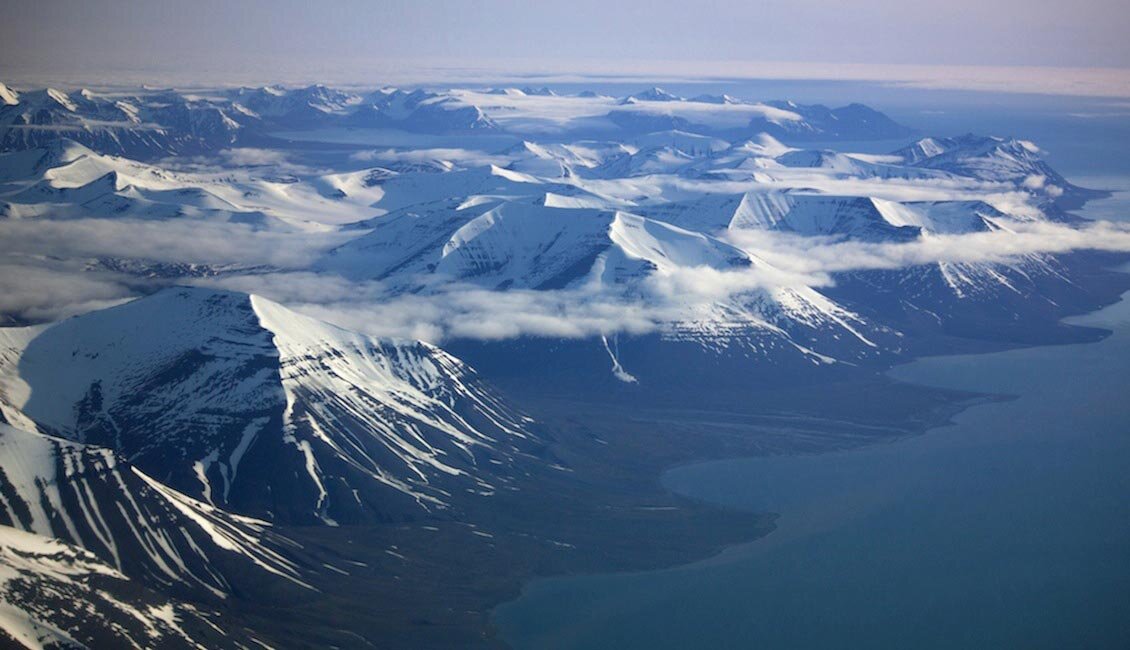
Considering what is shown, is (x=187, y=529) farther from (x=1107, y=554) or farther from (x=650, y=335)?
(x=650, y=335)

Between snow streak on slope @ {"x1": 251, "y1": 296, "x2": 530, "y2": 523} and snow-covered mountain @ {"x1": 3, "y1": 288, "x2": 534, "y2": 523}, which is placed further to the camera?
snow streak on slope @ {"x1": 251, "y1": 296, "x2": 530, "y2": 523}


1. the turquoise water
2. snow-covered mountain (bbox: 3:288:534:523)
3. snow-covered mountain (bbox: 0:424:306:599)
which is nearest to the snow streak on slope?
snow-covered mountain (bbox: 3:288:534:523)

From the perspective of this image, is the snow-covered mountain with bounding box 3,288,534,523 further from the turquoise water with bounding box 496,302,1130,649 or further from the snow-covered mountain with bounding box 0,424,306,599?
the turquoise water with bounding box 496,302,1130,649

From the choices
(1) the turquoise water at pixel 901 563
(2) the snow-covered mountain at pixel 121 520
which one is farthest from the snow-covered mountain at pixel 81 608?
(1) the turquoise water at pixel 901 563

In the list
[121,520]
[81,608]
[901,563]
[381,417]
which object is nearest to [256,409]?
[381,417]

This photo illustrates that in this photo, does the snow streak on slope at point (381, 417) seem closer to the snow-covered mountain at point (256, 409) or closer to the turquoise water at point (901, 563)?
the snow-covered mountain at point (256, 409)
